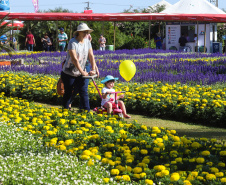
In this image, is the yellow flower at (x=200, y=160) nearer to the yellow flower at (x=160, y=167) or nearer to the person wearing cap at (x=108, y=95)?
the yellow flower at (x=160, y=167)

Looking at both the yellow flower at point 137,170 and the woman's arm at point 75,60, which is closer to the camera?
the yellow flower at point 137,170

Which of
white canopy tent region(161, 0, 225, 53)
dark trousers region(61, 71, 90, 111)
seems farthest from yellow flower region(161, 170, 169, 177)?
white canopy tent region(161, 0, 225, 53)

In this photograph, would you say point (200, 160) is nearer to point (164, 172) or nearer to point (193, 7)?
point (164, 172)

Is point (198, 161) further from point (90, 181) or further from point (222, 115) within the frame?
point (222, 115)

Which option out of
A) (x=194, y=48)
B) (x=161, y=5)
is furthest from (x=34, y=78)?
(x=161, y=5)

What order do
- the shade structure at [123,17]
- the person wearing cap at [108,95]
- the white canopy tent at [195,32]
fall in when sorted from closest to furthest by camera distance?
the person wearing cap at [108,95], the shade structure at [123,17], the white canopy tent at [195,32]

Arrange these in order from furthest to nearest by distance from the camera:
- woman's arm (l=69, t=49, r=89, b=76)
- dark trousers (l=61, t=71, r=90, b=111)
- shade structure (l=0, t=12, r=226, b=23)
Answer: shade structure (l=0, t=12, r=226, b=23), dark trousers (l=61, t=71, r=90, b=111), woman's arm (l=69, t=49, r=89, b=76)

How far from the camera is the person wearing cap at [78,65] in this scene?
726cm

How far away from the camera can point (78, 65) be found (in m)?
7.22

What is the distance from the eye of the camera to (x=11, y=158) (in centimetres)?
446

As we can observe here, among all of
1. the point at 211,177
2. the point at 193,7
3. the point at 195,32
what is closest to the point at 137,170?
the point at 211,177

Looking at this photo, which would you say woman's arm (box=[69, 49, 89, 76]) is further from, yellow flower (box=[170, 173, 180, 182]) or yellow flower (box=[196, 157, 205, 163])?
yellow flower (box=[170, 173, 180, 182])

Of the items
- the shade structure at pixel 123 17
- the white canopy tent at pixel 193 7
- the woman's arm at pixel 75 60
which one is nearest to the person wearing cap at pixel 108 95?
the woman's arm at pixel 75 60

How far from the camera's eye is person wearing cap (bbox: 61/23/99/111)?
23.8 ft
